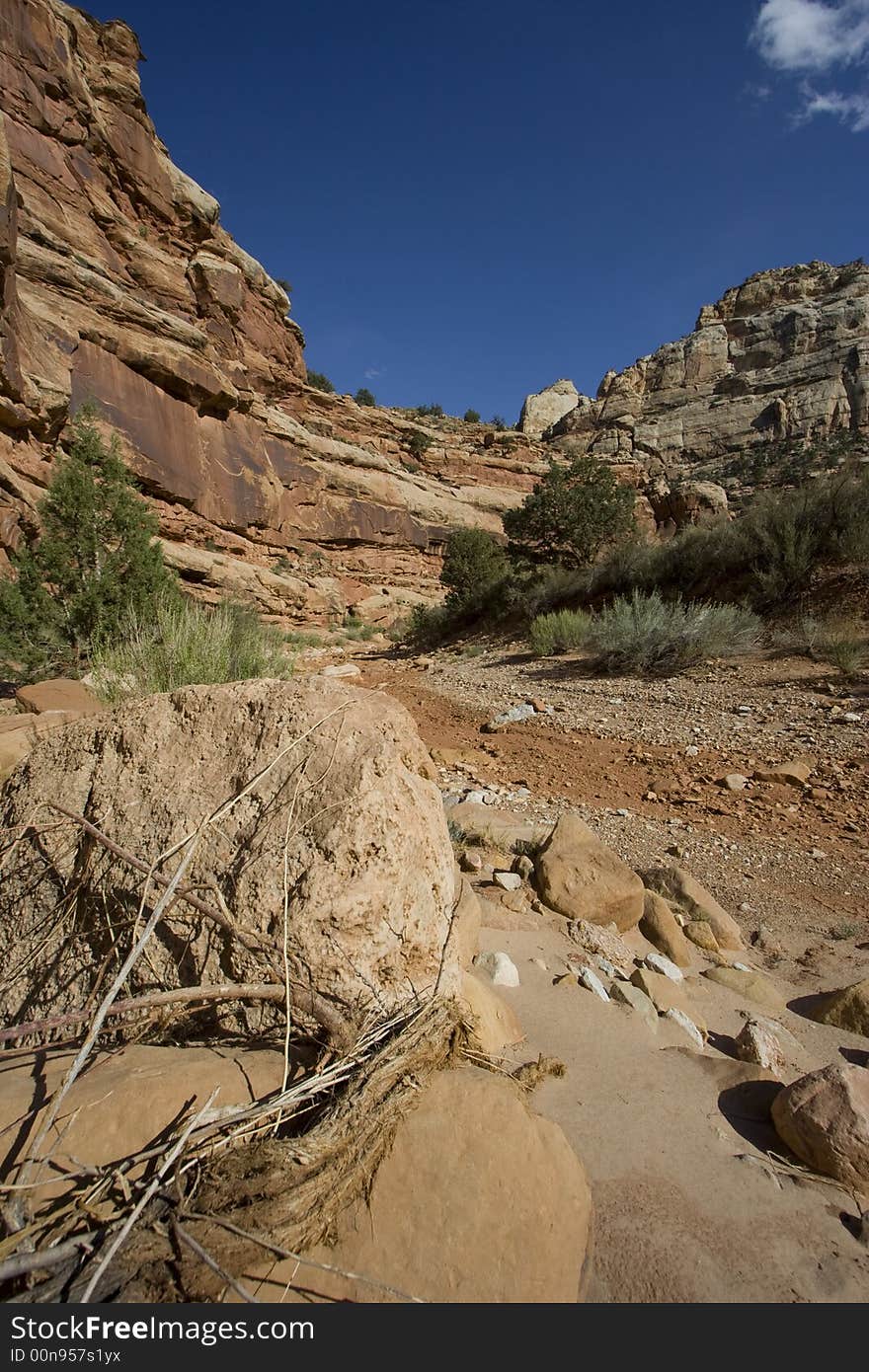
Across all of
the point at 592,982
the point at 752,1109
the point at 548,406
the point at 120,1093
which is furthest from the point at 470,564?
the point at 548,406

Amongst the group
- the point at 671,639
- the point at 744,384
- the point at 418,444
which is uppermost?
the point at 744,384

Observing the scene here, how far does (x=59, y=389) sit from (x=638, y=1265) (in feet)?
58.7

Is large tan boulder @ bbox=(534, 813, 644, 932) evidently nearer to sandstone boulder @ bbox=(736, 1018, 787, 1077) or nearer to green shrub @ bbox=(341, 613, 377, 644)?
sandstone boulder @ bbox=(736, 1018, 787, 1077)

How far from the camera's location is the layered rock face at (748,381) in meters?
32.6

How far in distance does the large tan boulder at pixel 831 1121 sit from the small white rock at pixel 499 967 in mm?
870

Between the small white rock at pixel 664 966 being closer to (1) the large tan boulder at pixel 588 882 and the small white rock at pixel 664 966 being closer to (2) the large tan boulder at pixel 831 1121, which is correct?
(1) the large tan boulder at pixel 588 882

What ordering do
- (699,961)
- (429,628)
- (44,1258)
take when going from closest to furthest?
(44,1258) < (699,961) < (429,628)

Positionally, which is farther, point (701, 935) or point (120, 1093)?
point (701, 935)

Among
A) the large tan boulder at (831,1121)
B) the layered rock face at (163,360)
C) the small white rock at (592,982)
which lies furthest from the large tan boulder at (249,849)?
the layered rock face at (163,360)

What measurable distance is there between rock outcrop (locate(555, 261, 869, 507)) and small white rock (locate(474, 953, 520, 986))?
29040 mm

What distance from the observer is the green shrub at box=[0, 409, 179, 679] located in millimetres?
6926

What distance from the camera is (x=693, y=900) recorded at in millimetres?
2838

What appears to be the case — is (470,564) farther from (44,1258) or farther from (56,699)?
(44,1258)

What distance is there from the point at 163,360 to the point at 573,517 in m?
13.6
